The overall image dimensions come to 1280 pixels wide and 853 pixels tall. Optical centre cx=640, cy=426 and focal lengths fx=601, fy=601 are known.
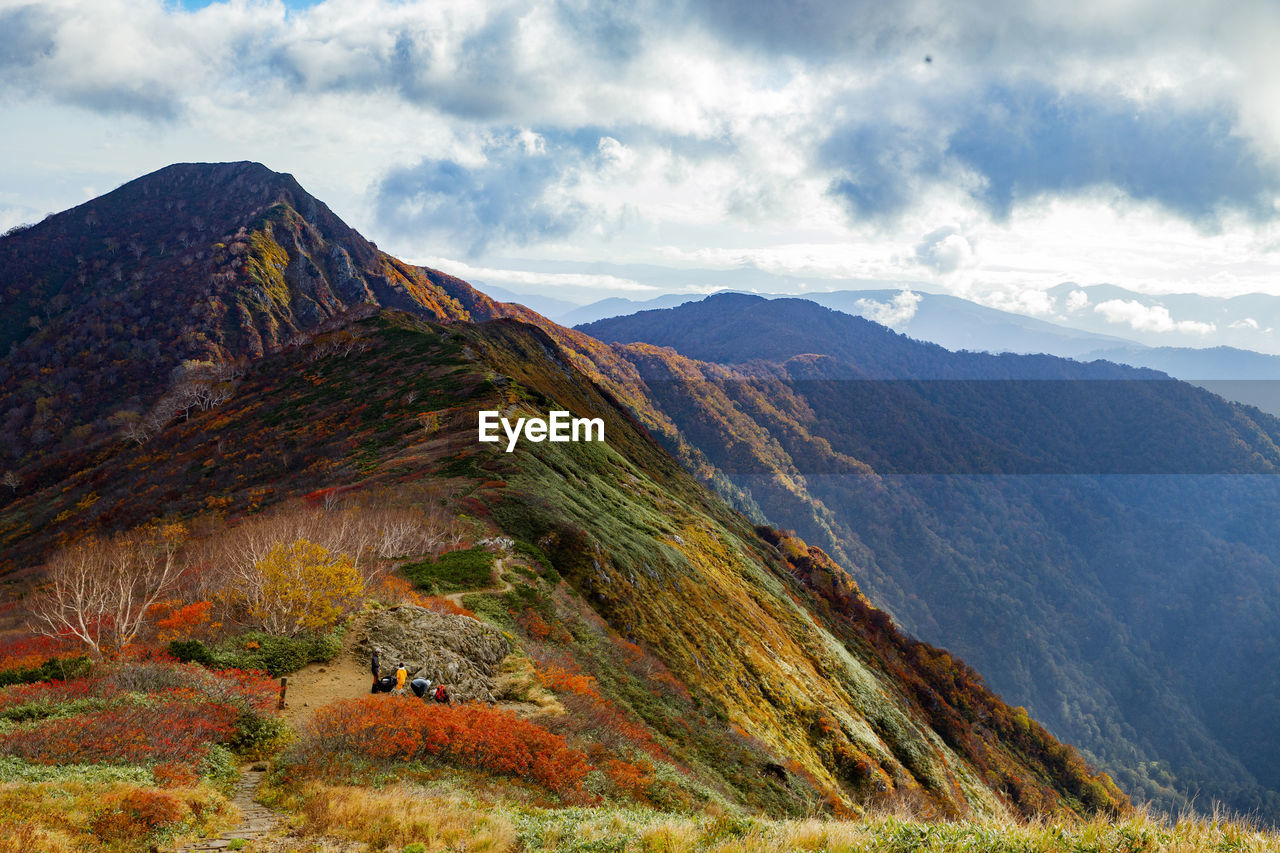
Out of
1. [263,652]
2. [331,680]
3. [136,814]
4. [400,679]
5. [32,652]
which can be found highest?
[136,814]

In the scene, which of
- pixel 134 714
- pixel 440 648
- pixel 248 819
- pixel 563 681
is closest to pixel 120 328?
pixel 440 648

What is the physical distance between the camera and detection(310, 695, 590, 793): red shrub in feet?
53.6

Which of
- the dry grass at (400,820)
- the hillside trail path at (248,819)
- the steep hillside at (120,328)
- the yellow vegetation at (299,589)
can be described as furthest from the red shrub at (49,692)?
the steep hillside at (120,328)

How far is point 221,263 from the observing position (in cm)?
18638

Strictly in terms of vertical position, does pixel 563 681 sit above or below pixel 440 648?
below

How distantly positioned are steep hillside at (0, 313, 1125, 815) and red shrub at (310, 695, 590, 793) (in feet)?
18.7

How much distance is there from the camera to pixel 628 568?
158ft

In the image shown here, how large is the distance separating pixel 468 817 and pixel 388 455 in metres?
50.9

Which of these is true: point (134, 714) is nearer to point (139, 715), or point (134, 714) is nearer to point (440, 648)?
point (139, 715)

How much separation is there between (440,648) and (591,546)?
2190 cm

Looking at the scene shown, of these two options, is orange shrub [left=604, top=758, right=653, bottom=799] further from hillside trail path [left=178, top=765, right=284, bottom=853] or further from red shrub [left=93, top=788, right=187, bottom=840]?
red shrub [left=93, top=788, right=187, bottom=840]

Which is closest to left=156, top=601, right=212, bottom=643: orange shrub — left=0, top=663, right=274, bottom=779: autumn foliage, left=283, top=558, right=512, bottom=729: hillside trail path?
left=0, top=663, right=274, bottom=779: autumn foliage

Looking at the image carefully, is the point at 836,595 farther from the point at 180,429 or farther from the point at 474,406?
the point at 180,429

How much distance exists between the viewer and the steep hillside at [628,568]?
34.2 metres
